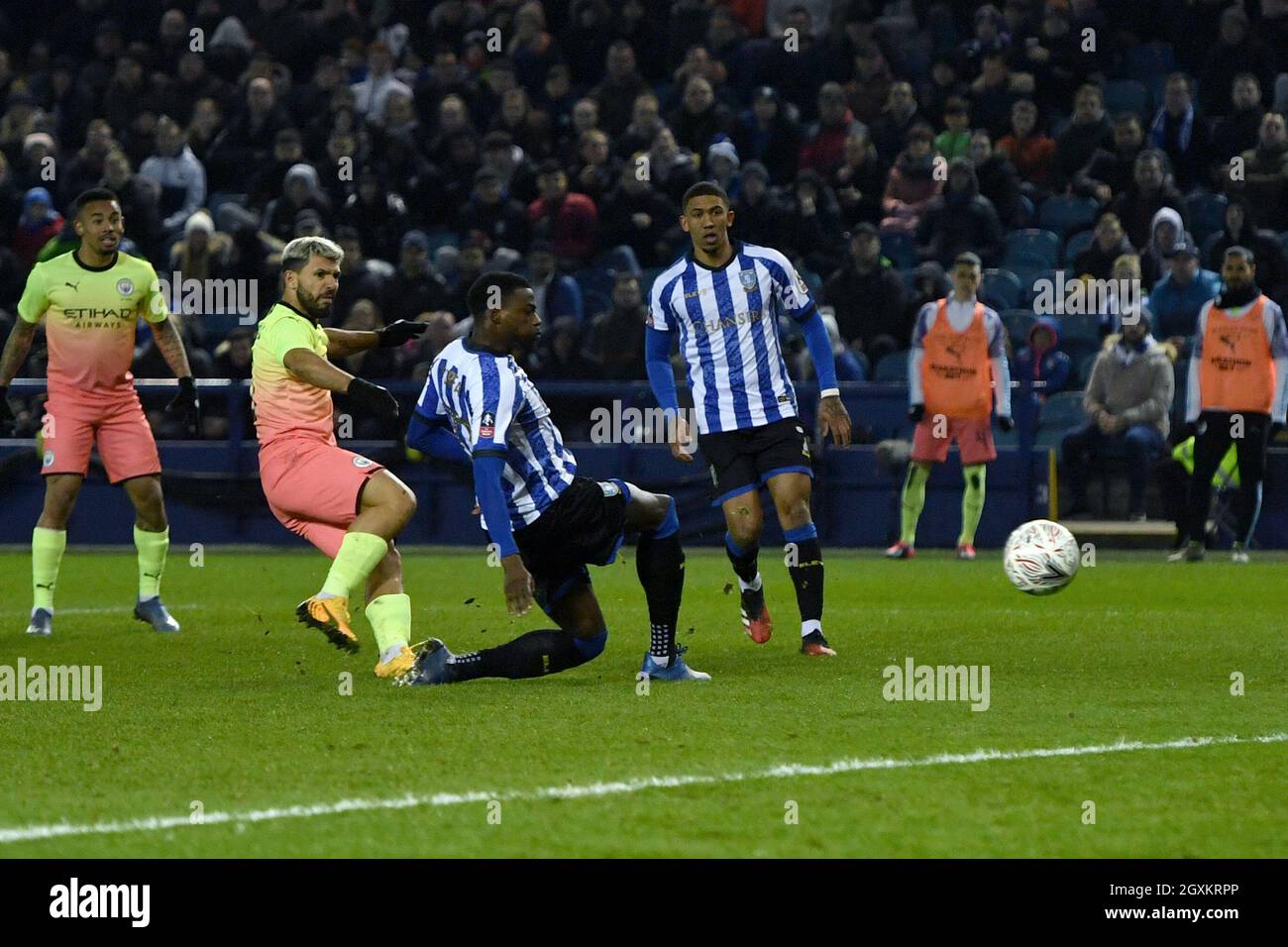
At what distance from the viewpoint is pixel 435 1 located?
74.1 feet

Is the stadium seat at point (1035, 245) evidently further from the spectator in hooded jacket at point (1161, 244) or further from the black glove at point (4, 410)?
the black glove at point (4, 410)

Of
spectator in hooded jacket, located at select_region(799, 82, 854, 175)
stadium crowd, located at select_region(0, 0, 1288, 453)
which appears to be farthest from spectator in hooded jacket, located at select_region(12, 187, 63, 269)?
spectator in hooded jacket, located at select_region(799, 82, 854, 175)

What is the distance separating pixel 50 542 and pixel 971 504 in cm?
756

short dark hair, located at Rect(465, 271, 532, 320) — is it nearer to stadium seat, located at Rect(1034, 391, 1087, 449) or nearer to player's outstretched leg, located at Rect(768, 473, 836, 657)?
player's outstretched leg, located at Rect(768, 473, 836, 657)

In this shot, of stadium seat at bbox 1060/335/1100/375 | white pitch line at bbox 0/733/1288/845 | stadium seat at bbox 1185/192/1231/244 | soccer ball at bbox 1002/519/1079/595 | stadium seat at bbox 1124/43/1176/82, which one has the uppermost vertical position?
stadium seat at bbox 1124/43/1176/82

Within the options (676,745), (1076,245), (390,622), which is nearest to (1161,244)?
(1076,245)

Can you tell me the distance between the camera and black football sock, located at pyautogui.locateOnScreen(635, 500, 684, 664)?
26.0 feet

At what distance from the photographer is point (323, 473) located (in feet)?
27.1

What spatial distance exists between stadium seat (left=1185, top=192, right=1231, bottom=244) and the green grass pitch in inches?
298

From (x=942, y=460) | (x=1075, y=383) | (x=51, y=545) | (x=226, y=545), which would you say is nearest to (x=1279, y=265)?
(x=1075, y=383)

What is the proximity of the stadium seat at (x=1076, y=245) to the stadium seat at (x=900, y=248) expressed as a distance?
140cm

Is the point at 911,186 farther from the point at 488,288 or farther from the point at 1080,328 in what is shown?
the point at 488,288
